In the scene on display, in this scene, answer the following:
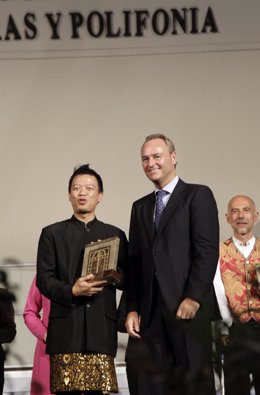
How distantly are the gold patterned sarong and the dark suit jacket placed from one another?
0.96 feet

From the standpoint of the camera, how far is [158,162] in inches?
147

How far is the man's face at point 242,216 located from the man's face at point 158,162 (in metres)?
1.50

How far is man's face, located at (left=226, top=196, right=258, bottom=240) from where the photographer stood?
5.19m

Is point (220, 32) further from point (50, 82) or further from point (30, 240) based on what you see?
point (30, 240)

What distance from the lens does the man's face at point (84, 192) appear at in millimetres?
4008

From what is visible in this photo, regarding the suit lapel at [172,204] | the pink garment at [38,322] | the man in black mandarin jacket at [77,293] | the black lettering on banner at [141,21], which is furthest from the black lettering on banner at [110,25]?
the suit lapel at [172,204]

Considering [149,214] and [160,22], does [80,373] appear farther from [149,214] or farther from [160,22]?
[160,22]

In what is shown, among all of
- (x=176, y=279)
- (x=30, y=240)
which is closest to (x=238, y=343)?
(x=176, y=279)

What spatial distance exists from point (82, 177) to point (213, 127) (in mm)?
4093

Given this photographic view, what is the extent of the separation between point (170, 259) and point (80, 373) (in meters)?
0.62

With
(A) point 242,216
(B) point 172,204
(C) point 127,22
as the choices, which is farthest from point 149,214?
(C) point 127,22

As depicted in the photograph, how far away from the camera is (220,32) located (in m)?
7.86

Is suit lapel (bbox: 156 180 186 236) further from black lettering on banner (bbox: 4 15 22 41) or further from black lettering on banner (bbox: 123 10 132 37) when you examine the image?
black lettering on banner (bbox: 4 15 22 41)

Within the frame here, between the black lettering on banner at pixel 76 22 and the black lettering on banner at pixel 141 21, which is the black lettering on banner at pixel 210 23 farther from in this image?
the black lettering on banner at pixel 76 22
